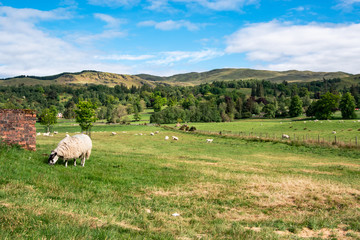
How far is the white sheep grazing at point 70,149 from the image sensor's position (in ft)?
53.6

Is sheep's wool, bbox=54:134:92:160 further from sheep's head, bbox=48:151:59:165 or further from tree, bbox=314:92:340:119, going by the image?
tree, bbox=314:92:340:119

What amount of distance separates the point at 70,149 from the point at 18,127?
5.32m

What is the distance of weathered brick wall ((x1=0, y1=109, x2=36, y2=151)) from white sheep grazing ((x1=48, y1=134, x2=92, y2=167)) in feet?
12.5

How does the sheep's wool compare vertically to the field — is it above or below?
above

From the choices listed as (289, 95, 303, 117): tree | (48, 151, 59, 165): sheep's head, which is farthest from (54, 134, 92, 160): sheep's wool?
(289, 95, 303, 117): tree

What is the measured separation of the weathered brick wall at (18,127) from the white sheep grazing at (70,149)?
150 inches

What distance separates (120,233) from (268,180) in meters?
12.0

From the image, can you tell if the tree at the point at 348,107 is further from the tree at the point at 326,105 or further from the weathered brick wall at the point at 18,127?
the weathered brick wall at the point at 18,127

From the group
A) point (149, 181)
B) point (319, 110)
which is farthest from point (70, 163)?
point (319, 110)

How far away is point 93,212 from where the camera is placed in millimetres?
8625

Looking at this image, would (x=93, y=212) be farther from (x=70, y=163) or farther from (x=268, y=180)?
(x=268, y=180)

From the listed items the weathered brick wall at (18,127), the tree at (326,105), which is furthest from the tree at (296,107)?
the weathered brick wall at (18,127)

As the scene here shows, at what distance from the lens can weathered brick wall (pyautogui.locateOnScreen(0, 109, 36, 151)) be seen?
59.8 ft

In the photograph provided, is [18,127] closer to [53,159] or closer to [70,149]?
[53,159]
